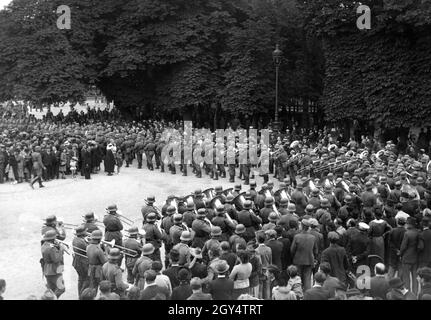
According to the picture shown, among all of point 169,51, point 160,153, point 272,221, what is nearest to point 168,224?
point 272,221

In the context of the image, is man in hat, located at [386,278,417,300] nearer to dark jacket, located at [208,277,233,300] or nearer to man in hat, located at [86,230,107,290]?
dark jacket, located at [208,277,233,300]

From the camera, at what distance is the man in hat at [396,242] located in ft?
36.2

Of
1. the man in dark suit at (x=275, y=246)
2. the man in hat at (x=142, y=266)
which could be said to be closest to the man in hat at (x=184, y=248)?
the man in hat at (x=142, y=266)

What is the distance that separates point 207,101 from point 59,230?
25.2 m

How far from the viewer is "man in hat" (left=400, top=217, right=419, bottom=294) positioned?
1066cm

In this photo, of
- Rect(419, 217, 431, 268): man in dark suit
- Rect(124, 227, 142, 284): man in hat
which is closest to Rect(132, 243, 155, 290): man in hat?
Rect(124, 227, 142, 284): man in hat

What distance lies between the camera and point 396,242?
11109 mm

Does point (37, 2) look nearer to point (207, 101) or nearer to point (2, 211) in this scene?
point (207, 101)

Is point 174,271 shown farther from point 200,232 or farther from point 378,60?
point 378,60

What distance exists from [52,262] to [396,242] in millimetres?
6843

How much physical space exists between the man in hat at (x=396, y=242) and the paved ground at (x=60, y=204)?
6.70 metres

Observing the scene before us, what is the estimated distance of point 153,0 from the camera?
36.4m

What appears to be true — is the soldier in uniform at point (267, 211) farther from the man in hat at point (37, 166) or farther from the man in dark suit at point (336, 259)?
the man in hat at point (37, 166)
